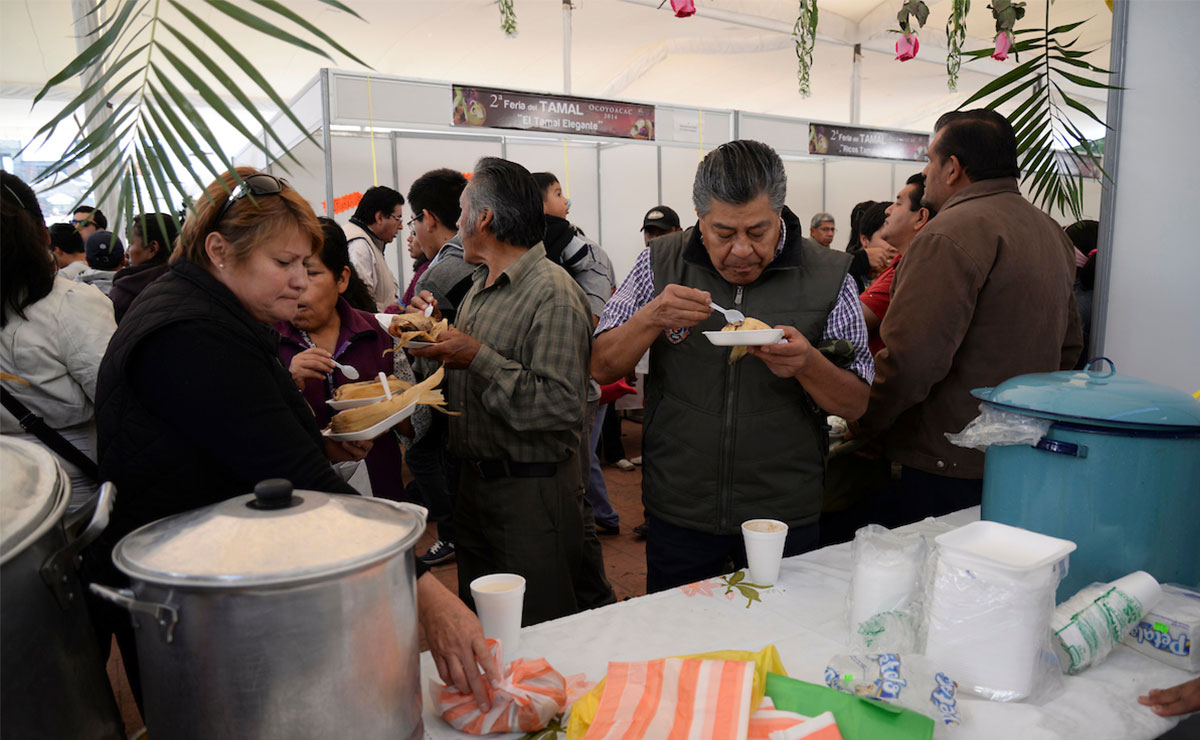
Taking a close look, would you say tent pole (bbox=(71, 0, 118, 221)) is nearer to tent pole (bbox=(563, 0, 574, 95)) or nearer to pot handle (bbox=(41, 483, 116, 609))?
pot handle (bbox=(41, 483, 116, 609))

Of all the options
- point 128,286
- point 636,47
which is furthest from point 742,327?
point 636,47

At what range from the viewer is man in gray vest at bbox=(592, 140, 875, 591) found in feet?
6.31

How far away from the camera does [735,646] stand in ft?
4.50

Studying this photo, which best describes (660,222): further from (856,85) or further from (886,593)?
(856,85)

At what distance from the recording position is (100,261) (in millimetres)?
5098

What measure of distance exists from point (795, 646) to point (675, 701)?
37 cm

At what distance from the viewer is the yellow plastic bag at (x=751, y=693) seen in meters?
1.09

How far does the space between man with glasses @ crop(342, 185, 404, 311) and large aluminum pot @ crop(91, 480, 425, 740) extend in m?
4.08

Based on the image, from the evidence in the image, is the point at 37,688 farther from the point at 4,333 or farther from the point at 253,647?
the point at 4,333

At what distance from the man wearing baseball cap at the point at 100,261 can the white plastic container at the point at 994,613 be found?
4491 millimetres

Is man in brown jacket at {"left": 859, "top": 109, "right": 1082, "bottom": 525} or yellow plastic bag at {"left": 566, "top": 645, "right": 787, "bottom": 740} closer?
yellow plastic bag at {"left": 566, "top": 645, "right": 787, "bottom": 740}

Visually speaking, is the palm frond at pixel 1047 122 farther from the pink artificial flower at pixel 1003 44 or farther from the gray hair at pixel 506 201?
the gray hair at pixel 506 201

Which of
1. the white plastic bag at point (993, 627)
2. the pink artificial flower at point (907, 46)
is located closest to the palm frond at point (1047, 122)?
the pink artificial flower at point (907, 46)

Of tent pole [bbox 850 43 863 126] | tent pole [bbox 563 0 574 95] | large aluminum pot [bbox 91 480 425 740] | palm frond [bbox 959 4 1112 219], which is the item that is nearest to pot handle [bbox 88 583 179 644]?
large aluminum pot [bbox 91 480 425 740]
